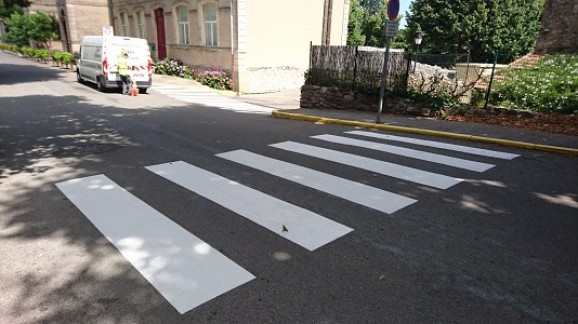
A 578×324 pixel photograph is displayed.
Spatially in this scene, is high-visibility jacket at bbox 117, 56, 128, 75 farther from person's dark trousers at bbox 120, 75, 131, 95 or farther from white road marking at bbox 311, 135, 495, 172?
white road marking at bbox 311, 135, 495, 172

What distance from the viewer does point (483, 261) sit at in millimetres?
3326

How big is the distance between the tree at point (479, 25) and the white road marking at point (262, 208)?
40.3 meters

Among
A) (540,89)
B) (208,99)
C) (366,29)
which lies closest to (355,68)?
(540,89)

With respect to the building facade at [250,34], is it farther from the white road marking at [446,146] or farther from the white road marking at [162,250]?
the white road marking at [162,250]

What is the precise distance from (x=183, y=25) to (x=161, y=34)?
11.1 feet

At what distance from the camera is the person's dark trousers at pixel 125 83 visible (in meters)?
16.1

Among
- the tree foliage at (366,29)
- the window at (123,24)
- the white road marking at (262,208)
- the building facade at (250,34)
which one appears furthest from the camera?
the tree foliage at (366,29)

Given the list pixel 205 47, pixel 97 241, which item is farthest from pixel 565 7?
pixel 97 241

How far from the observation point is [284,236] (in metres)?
3.75

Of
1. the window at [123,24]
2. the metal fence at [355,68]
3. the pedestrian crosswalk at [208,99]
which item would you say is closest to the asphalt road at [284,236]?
the metal fence at [355,68]

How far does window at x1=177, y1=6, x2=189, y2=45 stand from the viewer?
24.3 m

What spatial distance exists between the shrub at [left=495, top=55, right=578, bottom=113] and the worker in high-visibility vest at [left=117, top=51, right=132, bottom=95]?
14.5 metres

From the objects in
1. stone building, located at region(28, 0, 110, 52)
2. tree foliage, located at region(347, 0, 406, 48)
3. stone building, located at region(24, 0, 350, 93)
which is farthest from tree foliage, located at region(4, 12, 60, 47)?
tree foliage, located at region(347, 0, 406, 48)

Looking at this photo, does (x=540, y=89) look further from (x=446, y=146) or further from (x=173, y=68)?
(x=173, y=68)
